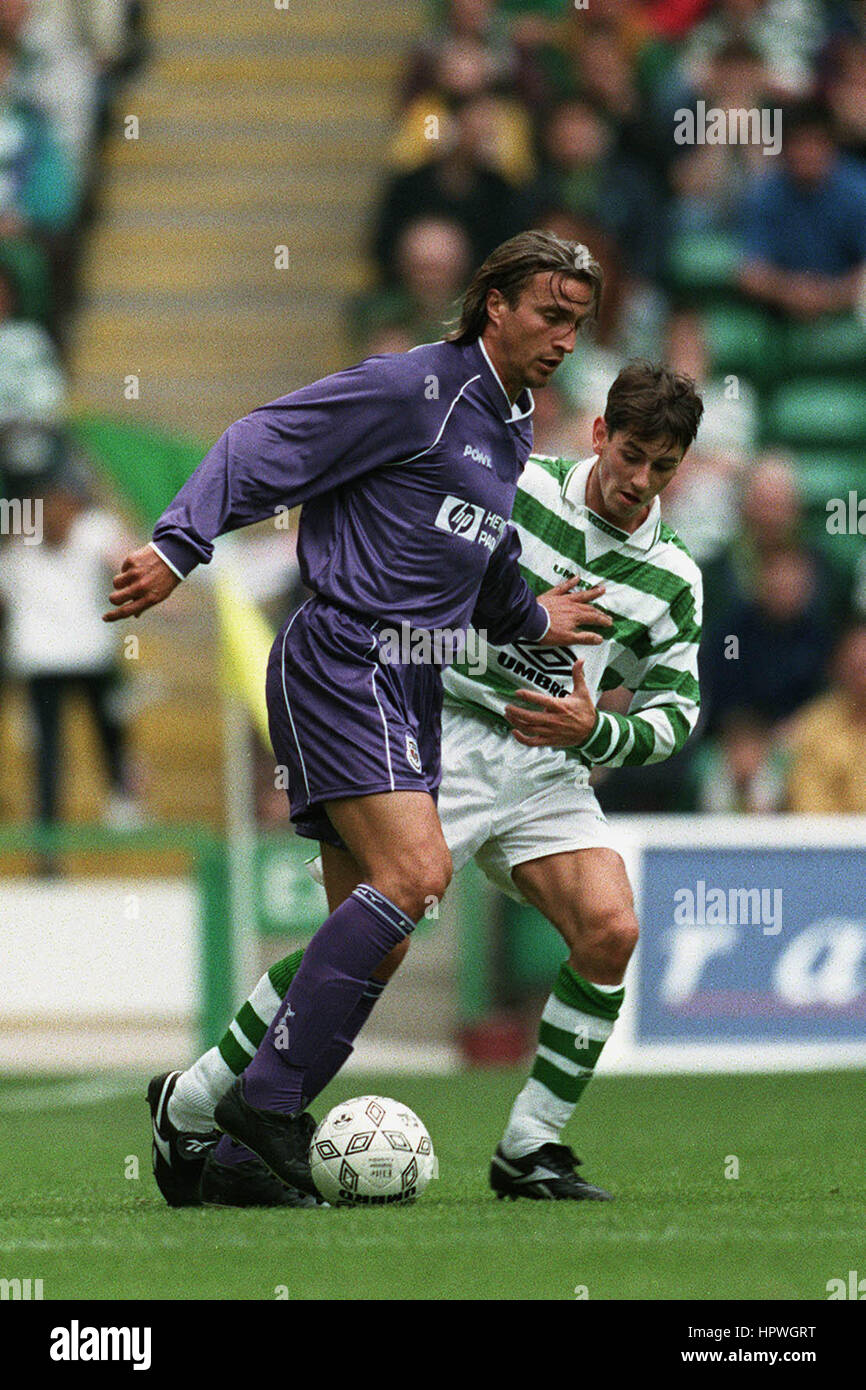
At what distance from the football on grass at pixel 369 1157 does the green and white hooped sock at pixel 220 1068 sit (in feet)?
0.81

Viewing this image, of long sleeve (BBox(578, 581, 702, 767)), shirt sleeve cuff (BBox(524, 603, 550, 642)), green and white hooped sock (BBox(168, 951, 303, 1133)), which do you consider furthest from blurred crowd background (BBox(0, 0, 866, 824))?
green and white hooped sock (BBox(168, 951, 303, 1133))

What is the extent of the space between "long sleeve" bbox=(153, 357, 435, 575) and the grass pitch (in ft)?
4.48

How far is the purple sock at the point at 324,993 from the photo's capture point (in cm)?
491

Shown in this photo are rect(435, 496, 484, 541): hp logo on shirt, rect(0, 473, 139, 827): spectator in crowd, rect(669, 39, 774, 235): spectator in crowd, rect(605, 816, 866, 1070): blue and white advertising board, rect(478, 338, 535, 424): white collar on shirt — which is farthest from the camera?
rect(669, 39, 774, 235): spectator in crowd

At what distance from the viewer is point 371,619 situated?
5.06 m

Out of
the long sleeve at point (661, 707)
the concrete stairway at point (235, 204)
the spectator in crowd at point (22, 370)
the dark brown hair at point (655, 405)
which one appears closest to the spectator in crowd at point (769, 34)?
the concrete stairway at point (235, 204)

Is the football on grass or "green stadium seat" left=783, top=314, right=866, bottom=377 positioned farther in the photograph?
"green stadium seat" left=783, top=314, right=866, bottom=377

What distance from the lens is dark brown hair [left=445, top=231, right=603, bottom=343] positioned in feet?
16.8

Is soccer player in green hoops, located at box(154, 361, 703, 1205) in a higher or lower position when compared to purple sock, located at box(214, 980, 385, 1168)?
higher

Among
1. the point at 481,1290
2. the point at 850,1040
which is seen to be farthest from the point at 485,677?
the point at 850,1040

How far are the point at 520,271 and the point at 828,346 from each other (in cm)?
769

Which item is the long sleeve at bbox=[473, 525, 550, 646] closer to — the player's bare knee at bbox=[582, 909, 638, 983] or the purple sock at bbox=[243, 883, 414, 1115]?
the player's bare knee at bbox=[582, 909, 638, 983]
